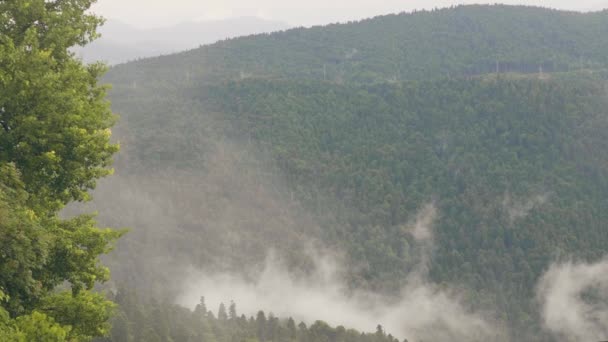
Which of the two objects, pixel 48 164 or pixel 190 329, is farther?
pixel 190 329

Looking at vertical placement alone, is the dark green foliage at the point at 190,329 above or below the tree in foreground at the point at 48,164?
below

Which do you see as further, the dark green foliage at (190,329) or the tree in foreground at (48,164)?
the dark green foliage at (190,329)

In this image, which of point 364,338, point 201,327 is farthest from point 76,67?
point 364,338

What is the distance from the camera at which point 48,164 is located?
28000mm

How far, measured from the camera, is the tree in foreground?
26391mm

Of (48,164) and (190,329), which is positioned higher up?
(48,164)

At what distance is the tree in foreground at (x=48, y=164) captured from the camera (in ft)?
86.6

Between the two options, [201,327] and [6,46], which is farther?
[201,327]

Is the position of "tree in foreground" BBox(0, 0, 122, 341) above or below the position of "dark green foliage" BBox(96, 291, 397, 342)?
above

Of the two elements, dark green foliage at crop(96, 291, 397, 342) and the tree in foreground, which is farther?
dark green foliage at crop(96, 291, 397, 342)

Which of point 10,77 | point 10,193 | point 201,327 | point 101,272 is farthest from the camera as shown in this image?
point 201,327

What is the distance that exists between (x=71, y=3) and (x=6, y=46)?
12.7ft

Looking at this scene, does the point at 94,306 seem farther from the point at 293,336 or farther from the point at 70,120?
the point at 293,336

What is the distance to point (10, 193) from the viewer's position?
25.9 metres
